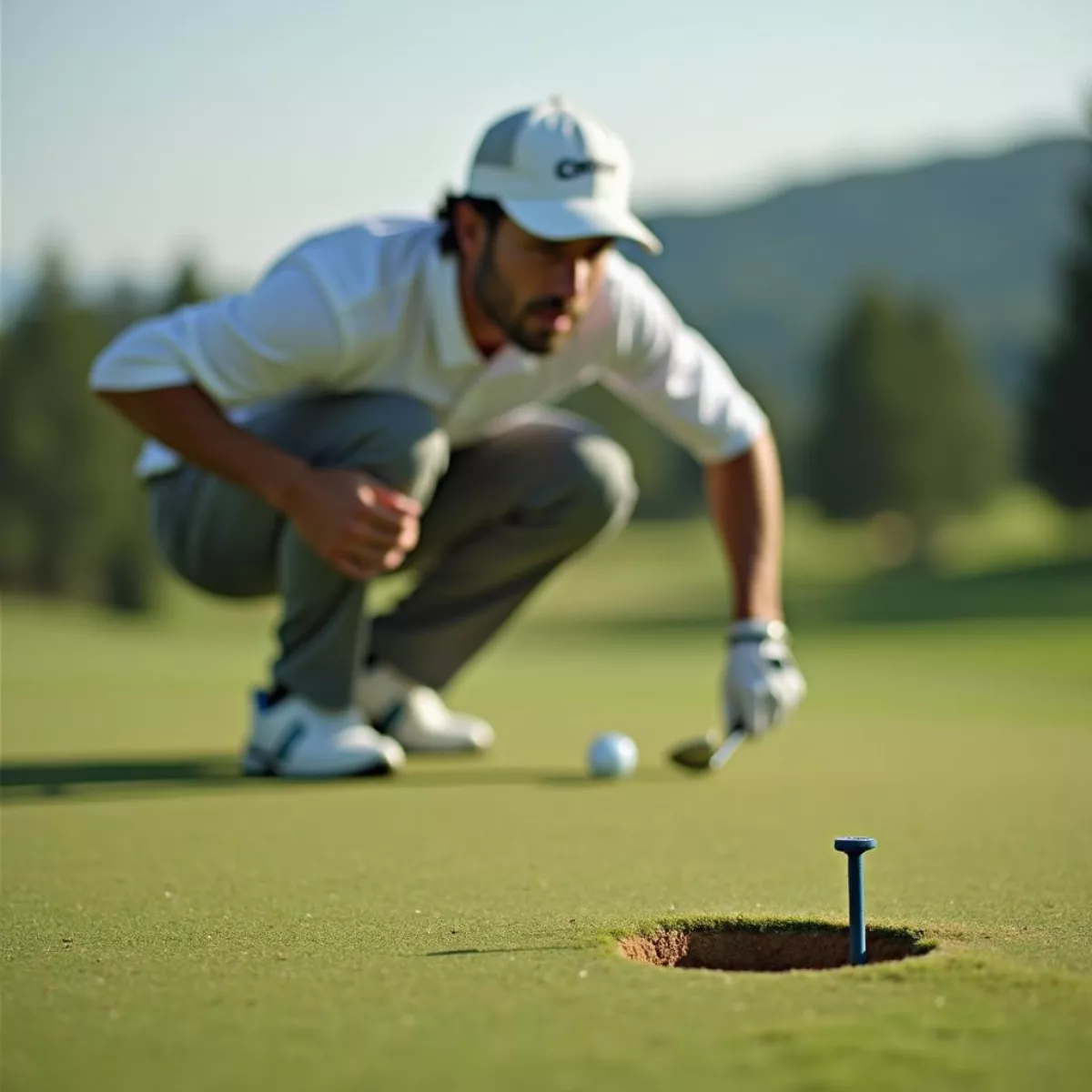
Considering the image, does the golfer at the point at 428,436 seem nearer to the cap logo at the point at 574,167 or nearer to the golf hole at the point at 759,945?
the cap logo at the point at 574,167

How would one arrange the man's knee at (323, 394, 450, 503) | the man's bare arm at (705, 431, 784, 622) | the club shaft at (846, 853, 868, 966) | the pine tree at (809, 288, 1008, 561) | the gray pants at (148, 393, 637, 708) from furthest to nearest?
the pine tree at (809, 288, 1008, 561) < the man's bare arm at (705, 431, 784, 622) < the gray pants at (148, 393, 637, 708) < the man's knee at (323, 394, 450, 503) < the club shaft at (846, 853, 868, 966)

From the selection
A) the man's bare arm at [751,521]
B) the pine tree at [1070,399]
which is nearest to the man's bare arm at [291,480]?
the man's bare arm at [751,521]

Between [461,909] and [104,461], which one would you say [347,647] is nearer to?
[461,909]

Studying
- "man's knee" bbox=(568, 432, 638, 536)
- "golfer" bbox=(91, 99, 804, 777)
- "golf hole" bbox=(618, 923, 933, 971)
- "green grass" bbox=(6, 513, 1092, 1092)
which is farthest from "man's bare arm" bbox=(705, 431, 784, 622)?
"golf hole" bbox=(618, 923, 933, 971)

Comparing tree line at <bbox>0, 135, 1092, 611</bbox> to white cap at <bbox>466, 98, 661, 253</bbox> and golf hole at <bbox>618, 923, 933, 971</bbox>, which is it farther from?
golf hole at <bbox>618, 923, 933, 971</bbox>

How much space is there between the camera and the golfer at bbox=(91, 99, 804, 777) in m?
4.03

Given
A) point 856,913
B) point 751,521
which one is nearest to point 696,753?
point 751,521

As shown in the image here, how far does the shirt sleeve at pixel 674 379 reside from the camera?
176 inches

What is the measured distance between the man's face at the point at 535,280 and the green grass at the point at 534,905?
111 cm

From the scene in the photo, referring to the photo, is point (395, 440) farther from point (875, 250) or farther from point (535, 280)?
point (875, 250)

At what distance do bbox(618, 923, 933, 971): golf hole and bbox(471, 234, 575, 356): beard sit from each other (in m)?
1.96

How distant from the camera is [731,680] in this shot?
4.43 metres

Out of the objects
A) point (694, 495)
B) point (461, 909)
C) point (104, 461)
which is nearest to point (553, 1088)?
point (461, 909)

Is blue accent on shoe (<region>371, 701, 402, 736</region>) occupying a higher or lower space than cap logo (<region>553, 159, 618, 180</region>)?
lower
